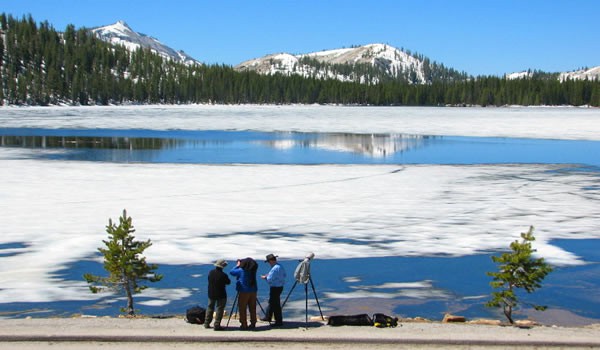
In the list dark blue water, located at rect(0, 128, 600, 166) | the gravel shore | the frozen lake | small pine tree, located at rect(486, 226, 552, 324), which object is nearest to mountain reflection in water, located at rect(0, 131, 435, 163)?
dark blue water, located at rect(0, 128, 600, 166)

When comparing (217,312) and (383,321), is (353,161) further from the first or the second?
(217,312)

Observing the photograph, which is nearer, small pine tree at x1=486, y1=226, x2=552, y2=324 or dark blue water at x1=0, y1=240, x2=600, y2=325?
small pine tree at x1=486, y1=226, x2=552, y2=324

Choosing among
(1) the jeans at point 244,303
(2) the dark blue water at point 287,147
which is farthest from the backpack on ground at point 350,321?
(2) the dark blue water at point 287,147

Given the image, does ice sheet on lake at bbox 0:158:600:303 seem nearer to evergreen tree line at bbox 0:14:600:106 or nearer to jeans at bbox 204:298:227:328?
jeans at bbox 204:298:227:328

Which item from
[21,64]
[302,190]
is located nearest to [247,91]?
[21,64]

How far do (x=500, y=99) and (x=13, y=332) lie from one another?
541 feet

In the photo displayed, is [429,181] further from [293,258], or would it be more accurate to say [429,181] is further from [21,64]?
[21,64]

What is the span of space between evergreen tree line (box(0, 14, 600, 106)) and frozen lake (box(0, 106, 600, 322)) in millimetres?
115658

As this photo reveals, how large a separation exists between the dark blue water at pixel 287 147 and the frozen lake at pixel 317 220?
35 cm

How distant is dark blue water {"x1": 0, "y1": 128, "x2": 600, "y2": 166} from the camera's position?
39.8 meters

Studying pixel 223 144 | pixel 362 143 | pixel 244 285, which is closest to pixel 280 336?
pixel 244 285

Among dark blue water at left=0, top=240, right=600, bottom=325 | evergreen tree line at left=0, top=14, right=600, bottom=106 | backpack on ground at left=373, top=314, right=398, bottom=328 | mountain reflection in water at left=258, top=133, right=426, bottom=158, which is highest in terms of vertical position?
evergreen tree line at left=0, top=14, right=600, bottom=106

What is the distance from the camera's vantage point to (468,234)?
18.4 m

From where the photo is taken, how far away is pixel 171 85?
166 m
